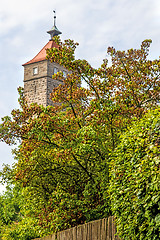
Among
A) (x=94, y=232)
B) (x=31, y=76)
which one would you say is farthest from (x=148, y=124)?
(x=31, y=76)

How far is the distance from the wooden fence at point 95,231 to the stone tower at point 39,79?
1249 inches

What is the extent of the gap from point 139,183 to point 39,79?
3829 cm

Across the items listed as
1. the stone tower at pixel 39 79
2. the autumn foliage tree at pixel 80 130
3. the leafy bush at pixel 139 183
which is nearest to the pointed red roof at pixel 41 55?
the stone tower at pixel 39 79

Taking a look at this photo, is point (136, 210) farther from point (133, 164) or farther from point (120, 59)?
point (120, 59)

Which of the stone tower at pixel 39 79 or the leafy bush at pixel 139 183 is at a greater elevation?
the stone tower at pixel 39 79

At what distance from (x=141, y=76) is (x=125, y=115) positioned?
139cm

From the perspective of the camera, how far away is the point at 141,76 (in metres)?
10.0

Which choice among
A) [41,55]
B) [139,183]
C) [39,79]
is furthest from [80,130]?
[41,55]

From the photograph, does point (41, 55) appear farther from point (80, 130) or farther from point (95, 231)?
point (95, 231)

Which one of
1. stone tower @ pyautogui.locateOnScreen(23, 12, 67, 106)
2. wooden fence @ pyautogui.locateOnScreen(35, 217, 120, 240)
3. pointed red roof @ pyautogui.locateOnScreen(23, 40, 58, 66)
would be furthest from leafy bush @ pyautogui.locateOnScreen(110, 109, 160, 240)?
pointed red roof @ pyautogui.locateOnScreen(23, 40, 58, 66)

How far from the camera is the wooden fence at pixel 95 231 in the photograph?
6905 mm

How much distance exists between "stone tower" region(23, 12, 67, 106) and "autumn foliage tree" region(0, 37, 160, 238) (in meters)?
29.7

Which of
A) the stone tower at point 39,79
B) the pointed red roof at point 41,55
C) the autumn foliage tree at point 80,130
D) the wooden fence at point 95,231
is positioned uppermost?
the pointed red roof at point 41,55

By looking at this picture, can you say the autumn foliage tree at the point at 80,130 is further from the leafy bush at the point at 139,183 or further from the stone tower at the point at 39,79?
the stone tower at the point at 39,79
